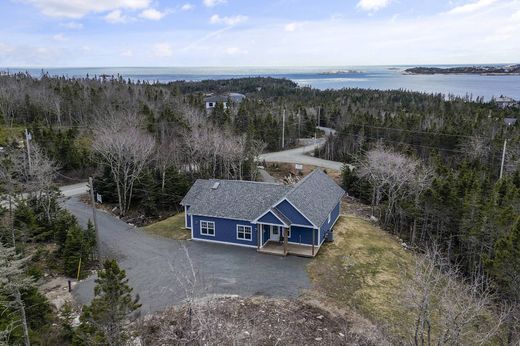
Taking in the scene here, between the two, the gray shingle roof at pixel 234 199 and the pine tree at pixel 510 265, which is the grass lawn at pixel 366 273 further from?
the gray shingle roof at pixel 234 199

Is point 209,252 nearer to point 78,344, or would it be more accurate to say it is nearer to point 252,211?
point 252,211

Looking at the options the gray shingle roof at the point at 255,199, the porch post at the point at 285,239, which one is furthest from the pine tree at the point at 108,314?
the gray shingle roof at the point at 255,199

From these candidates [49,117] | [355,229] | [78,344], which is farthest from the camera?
[49,117]

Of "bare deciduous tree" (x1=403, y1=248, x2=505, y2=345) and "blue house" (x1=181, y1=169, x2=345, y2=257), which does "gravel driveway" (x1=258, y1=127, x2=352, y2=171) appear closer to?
"blue house" (x1=181, y1=169, x2=345, y2=257)

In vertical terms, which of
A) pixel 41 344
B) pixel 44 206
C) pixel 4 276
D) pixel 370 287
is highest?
pixel 4 276

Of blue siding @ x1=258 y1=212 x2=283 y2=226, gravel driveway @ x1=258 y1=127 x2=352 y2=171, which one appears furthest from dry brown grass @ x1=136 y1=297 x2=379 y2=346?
gravel driveway @ x1=258 y1=127 x2=352 y2=171

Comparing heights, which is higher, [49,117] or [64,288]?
[49,117]

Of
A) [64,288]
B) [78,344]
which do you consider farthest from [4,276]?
[64,288]

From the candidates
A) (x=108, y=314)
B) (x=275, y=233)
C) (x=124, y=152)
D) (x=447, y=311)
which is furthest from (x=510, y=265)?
(x=124, y=152)
